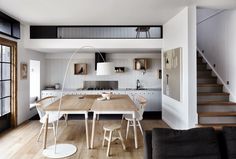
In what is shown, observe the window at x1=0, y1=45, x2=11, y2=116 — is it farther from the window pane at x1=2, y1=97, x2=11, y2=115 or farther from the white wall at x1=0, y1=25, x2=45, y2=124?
the white wall at x1=0, y1=25, x2=45, y2=124

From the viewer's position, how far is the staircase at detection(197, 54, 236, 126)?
4047mm

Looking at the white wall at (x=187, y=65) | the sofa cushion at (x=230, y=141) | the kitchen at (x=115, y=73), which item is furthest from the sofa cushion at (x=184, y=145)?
the kitchen at (x=115, y=73)

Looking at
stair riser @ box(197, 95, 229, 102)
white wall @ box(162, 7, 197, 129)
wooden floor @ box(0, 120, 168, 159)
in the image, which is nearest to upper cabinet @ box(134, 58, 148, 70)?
wooden floor @ box(0, 120, 168, 159)

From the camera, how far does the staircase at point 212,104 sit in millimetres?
4047

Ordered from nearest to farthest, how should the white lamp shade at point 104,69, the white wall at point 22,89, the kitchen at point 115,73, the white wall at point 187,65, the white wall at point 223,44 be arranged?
the white wall at point 187,65 < the white lamp shade at point 104,69 < the white wall at point 223,44 < the white wall at point 22,89 < the kitchen at point 115,73

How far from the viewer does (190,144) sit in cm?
182

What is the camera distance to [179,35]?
14.4 ft

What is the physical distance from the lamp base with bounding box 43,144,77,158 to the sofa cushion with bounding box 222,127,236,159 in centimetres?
245

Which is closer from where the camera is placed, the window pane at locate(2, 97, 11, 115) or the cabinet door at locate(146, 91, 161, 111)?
the window pane at locate(2, 97, 11, 115)

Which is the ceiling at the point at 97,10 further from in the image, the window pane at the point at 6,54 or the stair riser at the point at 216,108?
the stair riser at the point at 216,108

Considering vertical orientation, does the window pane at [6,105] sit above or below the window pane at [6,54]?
below

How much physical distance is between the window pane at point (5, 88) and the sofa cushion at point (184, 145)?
13.8ft

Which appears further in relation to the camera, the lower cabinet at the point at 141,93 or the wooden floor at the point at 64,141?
the lower cabinet at the point at 141,93

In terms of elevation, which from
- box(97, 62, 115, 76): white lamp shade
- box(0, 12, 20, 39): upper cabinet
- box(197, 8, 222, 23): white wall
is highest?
box(197, 8, 222, 23): white wall
